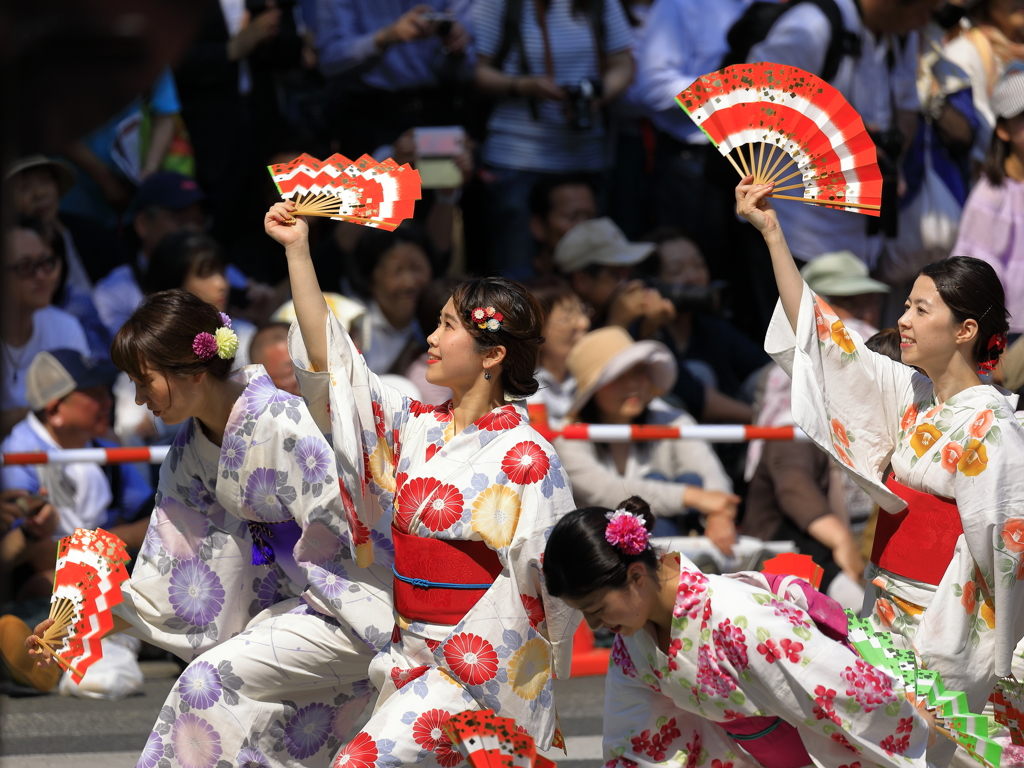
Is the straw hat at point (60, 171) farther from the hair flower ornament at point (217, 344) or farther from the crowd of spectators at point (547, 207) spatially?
the hair flower ornament at point (217, 344)

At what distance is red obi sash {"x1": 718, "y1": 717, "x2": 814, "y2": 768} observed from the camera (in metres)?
2.96

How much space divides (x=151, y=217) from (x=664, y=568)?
372 centimetres

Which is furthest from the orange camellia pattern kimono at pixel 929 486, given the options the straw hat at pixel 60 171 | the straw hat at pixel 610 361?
the straw hat at pixel 60 171

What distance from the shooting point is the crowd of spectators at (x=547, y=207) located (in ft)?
17.0

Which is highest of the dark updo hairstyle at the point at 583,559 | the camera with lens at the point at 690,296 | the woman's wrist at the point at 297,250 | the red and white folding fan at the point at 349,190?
the red and white folding fan at the point at 349,190

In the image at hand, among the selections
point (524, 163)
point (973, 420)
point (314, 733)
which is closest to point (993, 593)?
point (973, 420)

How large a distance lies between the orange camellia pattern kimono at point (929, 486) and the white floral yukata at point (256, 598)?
4.09 feet

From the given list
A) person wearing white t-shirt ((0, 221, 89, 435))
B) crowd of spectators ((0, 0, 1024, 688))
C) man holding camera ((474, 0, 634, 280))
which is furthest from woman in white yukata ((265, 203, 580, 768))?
man holding camera ((474, 0, 634, 280))

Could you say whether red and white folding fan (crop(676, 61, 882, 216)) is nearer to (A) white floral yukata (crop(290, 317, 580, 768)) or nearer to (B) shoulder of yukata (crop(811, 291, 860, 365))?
(B) shoulder of yukata (crop(811, 291, 860, 365))

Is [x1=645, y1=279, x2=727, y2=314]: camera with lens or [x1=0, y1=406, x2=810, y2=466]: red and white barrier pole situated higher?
[x1=0, y1=406, x2=810, y2=466]: red and white barrier pole

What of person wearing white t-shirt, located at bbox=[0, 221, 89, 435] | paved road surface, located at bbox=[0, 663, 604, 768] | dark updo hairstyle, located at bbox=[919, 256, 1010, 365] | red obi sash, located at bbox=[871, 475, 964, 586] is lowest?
paved road surface, located at bbox=[0, 663, 604, 768]

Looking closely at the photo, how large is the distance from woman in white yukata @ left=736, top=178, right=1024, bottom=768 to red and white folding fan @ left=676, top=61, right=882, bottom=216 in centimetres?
13

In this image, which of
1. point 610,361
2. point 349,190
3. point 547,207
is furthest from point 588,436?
point 349,190

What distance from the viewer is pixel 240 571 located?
11.2 feet
